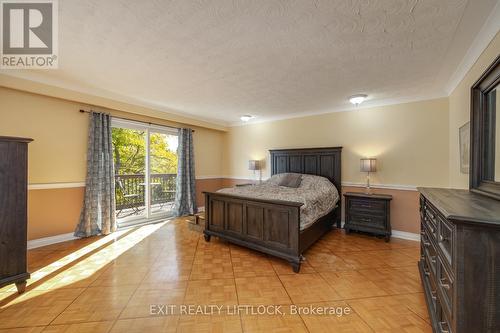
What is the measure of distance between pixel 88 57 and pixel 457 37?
12.6 feet

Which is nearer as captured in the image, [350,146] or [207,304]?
[207,304]

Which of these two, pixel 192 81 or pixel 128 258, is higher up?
pixel 192 81

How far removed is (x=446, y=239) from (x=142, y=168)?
16.4 ft

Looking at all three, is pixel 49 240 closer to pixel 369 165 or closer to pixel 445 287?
pixel 445 287

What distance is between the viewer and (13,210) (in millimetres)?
1998

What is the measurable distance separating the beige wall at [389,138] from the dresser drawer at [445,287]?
2.83m

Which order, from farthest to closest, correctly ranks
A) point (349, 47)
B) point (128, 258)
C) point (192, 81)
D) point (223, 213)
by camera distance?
point (223, 213) < point (192, 81) < point (128, 258) < point (349, 47)

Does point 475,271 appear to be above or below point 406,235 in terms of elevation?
above

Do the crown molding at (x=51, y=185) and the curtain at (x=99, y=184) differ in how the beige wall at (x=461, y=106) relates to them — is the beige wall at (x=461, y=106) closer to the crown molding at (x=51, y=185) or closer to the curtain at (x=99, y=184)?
the curtain at (x=99, y=184)

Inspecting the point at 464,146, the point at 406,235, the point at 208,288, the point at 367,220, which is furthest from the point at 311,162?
the point at 208,288

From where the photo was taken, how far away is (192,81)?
10.1 ft

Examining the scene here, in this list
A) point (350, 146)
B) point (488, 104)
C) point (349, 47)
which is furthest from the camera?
point (350, 146)

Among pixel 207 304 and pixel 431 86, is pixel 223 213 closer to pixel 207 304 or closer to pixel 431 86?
pixel 207 304

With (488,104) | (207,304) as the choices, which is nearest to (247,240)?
(207,304)
